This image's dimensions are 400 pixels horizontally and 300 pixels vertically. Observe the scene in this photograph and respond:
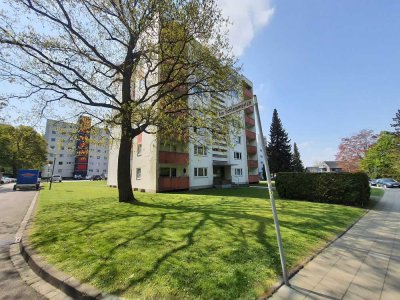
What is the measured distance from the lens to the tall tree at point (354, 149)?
53625 millimetres

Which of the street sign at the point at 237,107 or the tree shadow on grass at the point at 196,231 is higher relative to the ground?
the street sign at the point at 237,107

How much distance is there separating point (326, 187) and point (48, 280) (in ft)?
50.4

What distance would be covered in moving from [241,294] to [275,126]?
167ft

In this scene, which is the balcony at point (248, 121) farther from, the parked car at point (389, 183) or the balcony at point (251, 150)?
the parked car at point (389, 183)

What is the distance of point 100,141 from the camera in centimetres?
1588

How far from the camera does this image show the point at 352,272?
4.31 meters

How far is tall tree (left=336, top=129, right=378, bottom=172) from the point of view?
176 ft

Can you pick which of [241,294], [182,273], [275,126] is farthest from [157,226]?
[275,126]

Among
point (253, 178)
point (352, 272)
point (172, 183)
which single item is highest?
point (253, 178)

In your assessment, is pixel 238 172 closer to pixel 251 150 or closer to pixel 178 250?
pixel 251 150

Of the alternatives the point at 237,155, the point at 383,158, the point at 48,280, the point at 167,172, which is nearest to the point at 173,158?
the point at 167,172

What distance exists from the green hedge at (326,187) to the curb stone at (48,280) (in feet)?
48.2

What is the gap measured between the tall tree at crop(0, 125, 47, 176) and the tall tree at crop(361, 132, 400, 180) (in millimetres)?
79860

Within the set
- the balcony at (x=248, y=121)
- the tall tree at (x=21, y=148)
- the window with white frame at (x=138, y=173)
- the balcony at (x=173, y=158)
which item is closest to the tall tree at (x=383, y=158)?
the balcony at (x=248, y=121)
